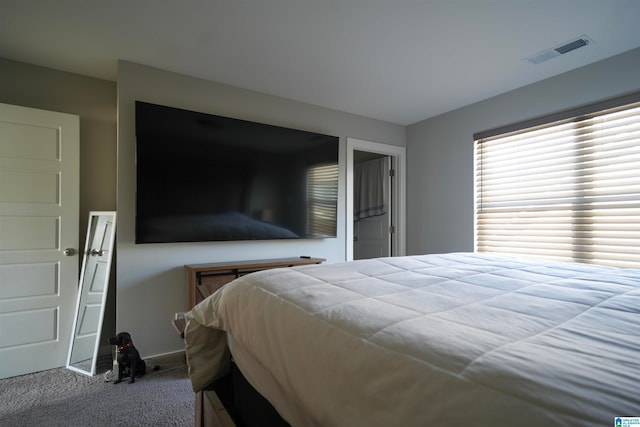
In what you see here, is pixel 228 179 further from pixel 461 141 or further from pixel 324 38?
pixel 461 141

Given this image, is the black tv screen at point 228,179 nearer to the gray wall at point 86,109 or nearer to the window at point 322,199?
the window at point 322,199

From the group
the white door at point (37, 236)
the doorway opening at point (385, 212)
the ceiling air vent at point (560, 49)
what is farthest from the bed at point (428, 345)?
the doorway opening at point (385, 212)

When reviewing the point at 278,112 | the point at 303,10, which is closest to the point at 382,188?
the point at 278,112

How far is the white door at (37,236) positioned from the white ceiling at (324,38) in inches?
24.9

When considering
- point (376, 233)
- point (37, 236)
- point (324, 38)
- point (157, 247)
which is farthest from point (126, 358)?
point (376, 233)

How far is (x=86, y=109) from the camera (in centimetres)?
271

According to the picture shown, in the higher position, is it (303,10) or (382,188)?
(303,10)

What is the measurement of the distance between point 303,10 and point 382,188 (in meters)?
2.84

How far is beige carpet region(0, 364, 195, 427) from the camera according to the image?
175 cm

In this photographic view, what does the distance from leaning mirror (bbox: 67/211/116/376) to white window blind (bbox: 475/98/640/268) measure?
3.59m

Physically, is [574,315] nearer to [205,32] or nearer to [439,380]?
[439,380]

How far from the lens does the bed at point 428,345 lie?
0.46m

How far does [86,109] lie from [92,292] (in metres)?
1.60

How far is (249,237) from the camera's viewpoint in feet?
9.53
